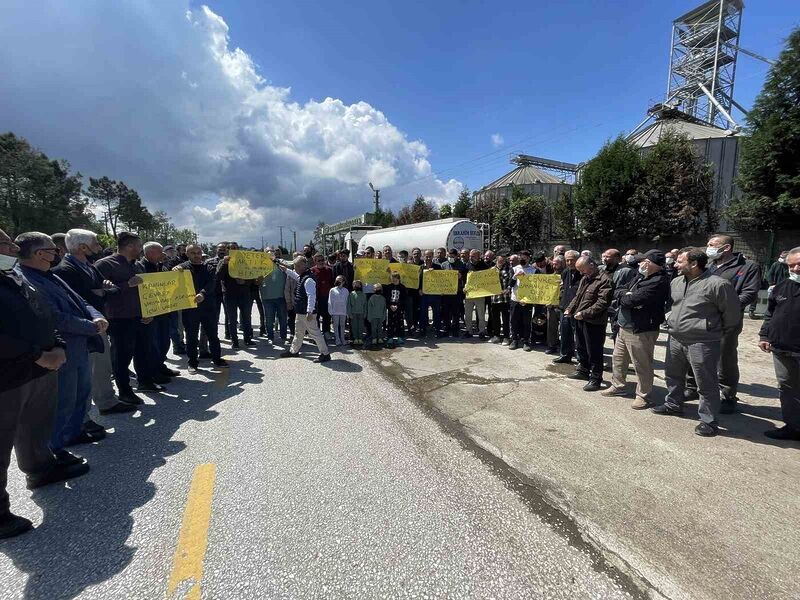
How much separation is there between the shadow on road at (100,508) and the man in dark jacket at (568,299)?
5.97m

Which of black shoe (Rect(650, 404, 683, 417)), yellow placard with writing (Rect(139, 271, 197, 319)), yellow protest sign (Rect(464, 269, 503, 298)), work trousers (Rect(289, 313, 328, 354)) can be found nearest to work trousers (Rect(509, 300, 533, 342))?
yellow protest sign (Rect(464, 269, 503, 298))

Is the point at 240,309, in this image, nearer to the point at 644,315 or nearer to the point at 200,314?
the point at 200,314

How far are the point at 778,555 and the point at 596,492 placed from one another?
107 cm

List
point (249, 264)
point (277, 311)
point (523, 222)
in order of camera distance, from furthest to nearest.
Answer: point (523, 222) < point (277, 311) < point (249, 264)

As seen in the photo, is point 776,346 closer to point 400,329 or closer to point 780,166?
point 400,329

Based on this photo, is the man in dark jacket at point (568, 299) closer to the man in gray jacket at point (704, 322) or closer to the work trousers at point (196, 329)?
the man in gray jacket at point (704, 322)

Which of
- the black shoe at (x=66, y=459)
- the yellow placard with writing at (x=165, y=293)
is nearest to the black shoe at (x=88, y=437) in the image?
the black shoe at (x=66, y=459)

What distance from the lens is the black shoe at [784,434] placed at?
394cm

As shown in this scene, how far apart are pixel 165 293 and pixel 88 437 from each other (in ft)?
8.01

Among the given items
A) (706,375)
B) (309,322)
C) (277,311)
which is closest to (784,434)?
(706,375)

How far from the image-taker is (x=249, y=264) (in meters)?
8.08

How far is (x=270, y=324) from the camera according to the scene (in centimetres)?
866

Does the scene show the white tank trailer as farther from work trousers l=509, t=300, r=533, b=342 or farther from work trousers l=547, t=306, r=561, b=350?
work trousers l=547, t=306, r=561, b=350

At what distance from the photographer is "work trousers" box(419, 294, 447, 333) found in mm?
9125
